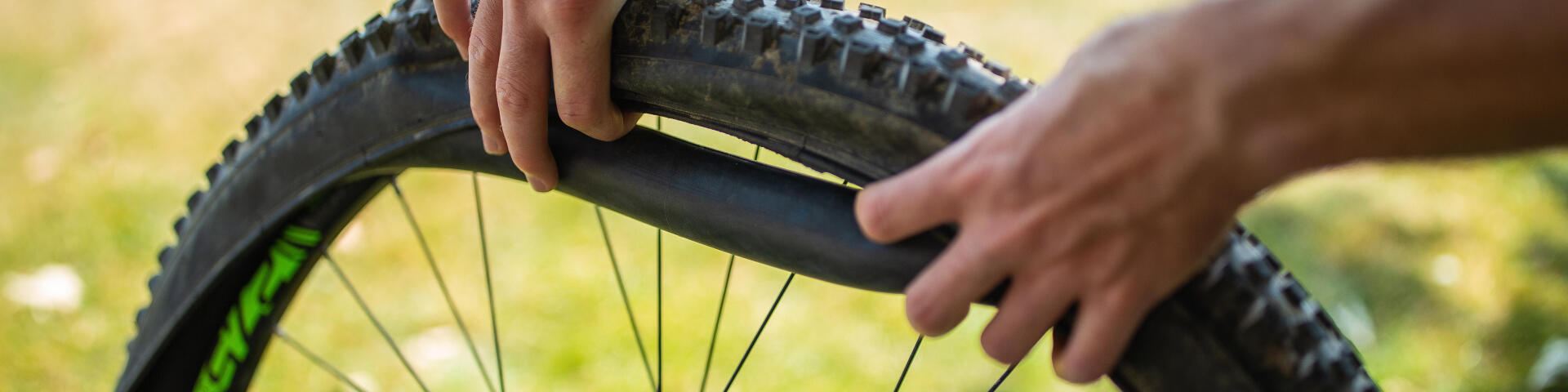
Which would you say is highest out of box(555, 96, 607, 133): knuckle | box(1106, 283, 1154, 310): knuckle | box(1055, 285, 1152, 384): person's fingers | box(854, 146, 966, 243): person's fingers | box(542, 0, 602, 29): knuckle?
box(542, 0, 602, 29): knuckle

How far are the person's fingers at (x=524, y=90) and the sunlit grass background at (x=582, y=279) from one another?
0.79 m

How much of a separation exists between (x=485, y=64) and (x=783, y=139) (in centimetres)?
18


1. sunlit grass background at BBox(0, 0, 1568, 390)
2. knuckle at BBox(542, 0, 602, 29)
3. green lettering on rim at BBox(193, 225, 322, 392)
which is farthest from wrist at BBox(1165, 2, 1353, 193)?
sunlit grass background at BBox(0, 0, 1568, 390)

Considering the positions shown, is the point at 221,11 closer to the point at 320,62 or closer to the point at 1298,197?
the point at 320,62

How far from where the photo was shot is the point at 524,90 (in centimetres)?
54

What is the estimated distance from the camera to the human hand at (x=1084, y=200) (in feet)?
1.19

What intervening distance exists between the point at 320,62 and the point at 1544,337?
145 cm

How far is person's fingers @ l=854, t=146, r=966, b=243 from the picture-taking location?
1.35 feet

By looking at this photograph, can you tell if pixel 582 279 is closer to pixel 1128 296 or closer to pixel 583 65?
pixel 583 65

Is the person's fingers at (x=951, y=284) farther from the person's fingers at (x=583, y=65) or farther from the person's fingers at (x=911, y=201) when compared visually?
the person's fingers at (x=583, y=65)

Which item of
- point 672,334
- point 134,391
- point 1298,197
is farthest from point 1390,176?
point 134,391

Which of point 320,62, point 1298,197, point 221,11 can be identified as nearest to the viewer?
point 320,62

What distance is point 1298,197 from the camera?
5.55 feet

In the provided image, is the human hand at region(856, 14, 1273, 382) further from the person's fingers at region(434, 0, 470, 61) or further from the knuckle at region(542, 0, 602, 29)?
the person's fingers at region(434, 0, 470, 61)
